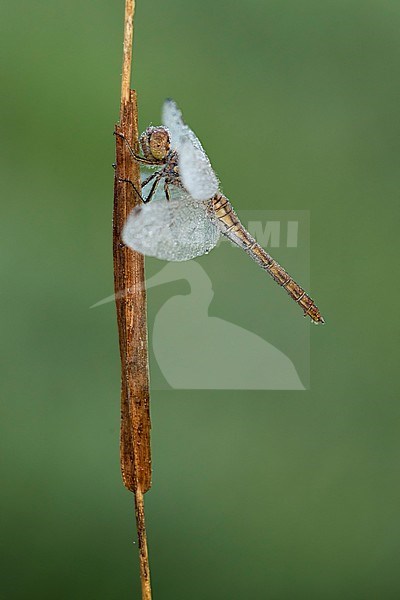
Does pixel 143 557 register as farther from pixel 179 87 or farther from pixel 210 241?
pixel 179 87

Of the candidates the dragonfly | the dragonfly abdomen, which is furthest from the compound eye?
the dragonfly abdomen

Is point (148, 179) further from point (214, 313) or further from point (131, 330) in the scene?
point (214, 313)

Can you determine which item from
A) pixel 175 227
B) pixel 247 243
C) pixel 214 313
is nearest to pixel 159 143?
pixel 175 227

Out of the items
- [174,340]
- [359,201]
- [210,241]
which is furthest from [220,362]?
[210,241]

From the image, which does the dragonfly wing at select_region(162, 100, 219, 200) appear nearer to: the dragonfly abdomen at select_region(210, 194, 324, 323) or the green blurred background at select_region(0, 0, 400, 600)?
the dragonfly abdomen at select_region(210, 194, 324, 323)

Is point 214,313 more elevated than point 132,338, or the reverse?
point 214,313

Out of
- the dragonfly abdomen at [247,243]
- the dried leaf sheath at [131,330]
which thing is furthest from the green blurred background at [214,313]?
the dried leaf sheath at [131,330]
